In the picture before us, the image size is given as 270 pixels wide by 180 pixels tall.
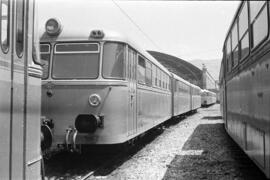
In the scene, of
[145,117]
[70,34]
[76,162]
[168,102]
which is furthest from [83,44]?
[168,102]

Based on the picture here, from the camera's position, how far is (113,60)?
7.04 metres

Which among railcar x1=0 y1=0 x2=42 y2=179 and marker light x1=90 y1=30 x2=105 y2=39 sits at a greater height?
marker light x1=90 y1=30 x2=105 y2=39

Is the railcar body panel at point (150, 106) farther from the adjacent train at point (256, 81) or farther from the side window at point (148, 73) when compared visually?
the adjacent train at point (256, 81)

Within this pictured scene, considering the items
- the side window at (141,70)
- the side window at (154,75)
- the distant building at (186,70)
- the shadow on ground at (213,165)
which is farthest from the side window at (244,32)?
the distant building at (186,70)

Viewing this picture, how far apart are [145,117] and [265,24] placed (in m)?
5.89

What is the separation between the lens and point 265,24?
12.7 feet

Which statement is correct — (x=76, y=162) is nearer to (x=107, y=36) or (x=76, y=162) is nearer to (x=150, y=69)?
(x=107, y=36)

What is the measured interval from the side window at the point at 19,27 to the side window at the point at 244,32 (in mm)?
3156

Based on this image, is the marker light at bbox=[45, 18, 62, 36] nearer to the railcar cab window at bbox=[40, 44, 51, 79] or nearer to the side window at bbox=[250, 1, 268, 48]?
the railcar cab window at bbox=[40, 44, 51, 79]

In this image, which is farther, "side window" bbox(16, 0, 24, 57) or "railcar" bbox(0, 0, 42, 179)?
"side window" bbox(16, 0, 24, 57)

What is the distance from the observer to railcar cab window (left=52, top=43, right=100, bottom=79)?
6906 mm

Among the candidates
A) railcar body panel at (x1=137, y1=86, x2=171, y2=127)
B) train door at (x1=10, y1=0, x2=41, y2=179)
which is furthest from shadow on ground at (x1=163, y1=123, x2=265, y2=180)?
train door at (x1=10, y1=0, x2=41, y2=179)

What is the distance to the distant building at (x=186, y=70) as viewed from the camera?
50.4 m

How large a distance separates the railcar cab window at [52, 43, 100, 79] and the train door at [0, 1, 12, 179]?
11.8 ft
